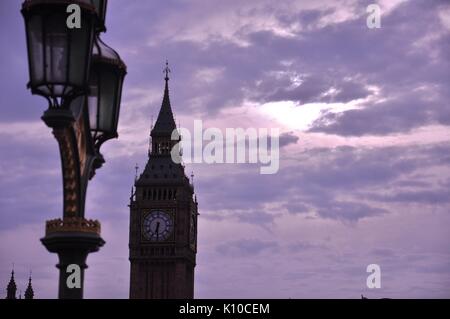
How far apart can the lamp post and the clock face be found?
472 ft

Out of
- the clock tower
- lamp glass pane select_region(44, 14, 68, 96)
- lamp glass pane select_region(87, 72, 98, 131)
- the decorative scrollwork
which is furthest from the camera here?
the clock tower

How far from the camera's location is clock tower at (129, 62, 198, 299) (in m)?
174

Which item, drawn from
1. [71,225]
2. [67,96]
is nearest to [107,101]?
[67,96]

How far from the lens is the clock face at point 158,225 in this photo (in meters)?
176

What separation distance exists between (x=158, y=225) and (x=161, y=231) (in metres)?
1.22

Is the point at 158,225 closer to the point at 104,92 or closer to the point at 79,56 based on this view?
the point at 104,92

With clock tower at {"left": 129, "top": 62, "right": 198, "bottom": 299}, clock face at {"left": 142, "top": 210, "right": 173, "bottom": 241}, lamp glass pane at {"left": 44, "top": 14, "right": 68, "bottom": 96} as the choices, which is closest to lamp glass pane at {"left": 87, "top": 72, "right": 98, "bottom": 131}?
lamp glass pane at {"left": 44, "top": 14, "right": 68, "bottom": 96}

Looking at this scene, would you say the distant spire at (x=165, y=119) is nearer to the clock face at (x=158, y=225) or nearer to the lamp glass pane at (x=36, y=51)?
the clock face at (x=158, y=225)

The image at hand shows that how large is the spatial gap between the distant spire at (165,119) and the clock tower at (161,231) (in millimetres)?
5053

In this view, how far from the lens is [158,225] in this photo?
177m

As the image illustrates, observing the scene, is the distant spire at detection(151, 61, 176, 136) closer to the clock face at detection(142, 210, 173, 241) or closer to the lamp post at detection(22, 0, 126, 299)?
the clock face at detection(142, 210, 173, 241)

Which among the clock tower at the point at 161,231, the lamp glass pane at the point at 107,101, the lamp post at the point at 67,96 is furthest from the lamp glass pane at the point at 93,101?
the clock tower at the point at 161,231

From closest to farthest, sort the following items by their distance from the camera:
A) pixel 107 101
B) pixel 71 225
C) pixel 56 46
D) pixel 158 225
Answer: pixel 56 46 → pixel 71 225 → pixel 107 101 → pixel 158 225

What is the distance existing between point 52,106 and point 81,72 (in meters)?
1.38
